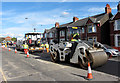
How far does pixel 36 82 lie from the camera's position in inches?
190

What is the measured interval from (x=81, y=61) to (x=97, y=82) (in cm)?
217

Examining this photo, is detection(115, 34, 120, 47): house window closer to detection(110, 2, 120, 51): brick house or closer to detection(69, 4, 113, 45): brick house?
detection(110, 2, 120, 51): brick house

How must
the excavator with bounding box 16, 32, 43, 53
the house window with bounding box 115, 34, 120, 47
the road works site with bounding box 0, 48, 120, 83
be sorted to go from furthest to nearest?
the house window with bounding box 115, 34, 120, 47 → the excavator with bounding box 16, 32, 43, 53 → the road works site with bounding box 0, 48, 120, 83

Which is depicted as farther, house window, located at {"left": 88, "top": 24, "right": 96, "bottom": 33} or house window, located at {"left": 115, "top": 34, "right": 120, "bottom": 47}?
house window, located at {"left": 88, "top": 24, "right": 96, "bottom": 33}

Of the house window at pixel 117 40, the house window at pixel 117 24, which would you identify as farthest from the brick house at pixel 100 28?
the house window at pixel 117 40

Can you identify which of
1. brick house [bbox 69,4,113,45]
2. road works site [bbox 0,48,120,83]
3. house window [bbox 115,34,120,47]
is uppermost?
brick house [bbox 69,4,113,45]

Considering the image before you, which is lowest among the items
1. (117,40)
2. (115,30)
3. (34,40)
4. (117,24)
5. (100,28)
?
(117,40)

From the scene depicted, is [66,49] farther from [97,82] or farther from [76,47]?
[97,82]

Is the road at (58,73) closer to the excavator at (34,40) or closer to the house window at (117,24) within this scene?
the excavator at (34,40)

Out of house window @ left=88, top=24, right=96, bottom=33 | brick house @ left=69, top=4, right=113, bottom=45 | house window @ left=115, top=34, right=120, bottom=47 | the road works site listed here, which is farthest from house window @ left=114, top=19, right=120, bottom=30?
the road works site

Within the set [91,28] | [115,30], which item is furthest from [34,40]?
[115,30]

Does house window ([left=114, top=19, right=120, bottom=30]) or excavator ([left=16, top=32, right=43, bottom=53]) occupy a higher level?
house window ([left=114, top=19, right=120, bottom=30])

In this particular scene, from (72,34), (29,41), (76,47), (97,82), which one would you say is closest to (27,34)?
(29,41)

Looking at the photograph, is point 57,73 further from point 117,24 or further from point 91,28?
point 91,28
